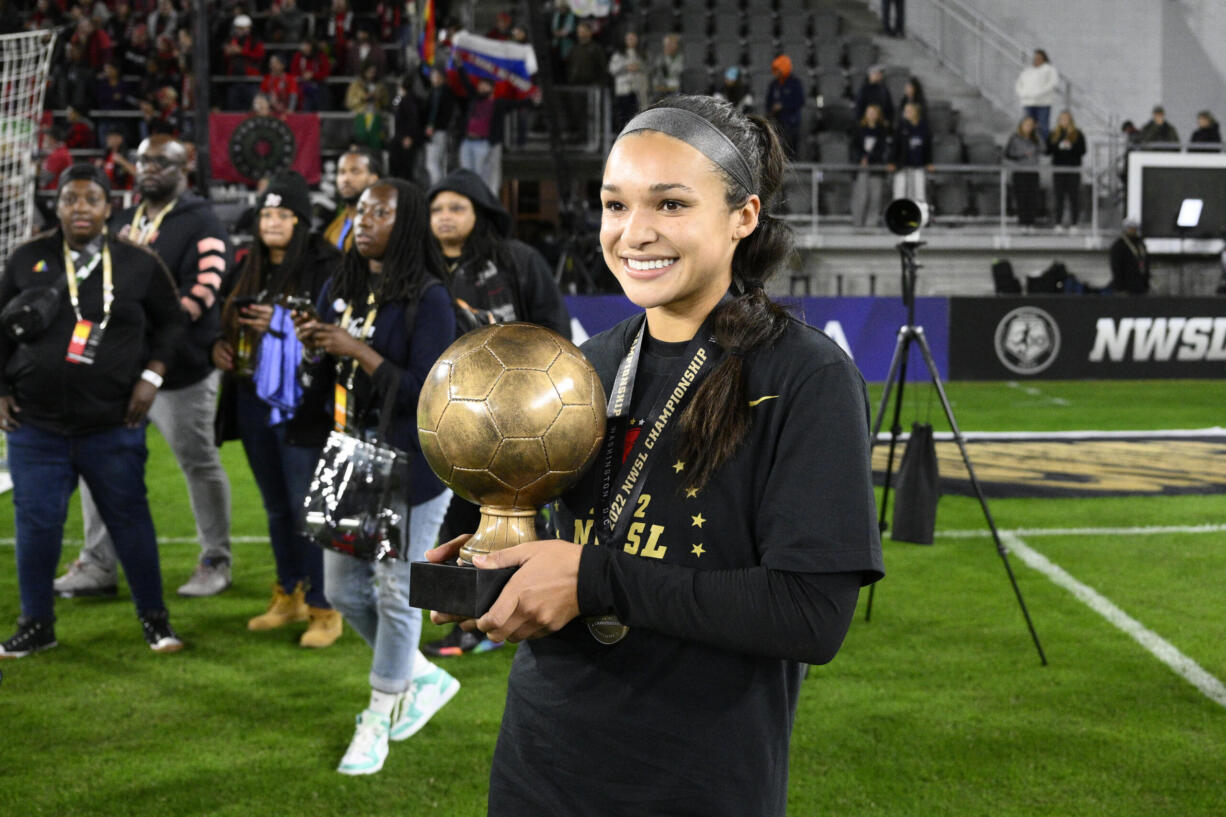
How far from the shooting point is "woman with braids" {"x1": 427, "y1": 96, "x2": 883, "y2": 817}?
152cm

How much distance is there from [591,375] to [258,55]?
61.7 feet

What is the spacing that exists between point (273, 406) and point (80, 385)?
0.77 metres

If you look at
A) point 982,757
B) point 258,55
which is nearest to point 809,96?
point 258,55

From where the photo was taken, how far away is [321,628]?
5.36 metres

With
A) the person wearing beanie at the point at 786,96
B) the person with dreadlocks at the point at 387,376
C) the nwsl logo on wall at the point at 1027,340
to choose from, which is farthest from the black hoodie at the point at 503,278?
the person wearing beanie at the point at 786,96

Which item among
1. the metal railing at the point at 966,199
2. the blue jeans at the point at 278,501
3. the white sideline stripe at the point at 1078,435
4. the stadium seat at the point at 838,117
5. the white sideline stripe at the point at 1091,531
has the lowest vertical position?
the white sideline stripe at the point at 1091,531

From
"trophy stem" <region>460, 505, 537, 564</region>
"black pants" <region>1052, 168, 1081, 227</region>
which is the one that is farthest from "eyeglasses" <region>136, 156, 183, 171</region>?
"black pants" <region>1052, 168, 1081, 227</region>

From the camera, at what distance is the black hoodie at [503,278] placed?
195 inches

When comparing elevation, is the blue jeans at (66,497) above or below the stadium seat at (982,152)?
below

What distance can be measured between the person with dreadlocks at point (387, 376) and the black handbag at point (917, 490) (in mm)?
2139

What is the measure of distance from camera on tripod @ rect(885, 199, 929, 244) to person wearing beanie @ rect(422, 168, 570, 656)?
1.41m

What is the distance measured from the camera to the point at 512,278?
5133 mm

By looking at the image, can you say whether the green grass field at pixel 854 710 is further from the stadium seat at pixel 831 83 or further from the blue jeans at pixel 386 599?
the stadium seat at pixel 831 83

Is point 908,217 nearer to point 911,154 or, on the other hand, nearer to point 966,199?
point 911,154
